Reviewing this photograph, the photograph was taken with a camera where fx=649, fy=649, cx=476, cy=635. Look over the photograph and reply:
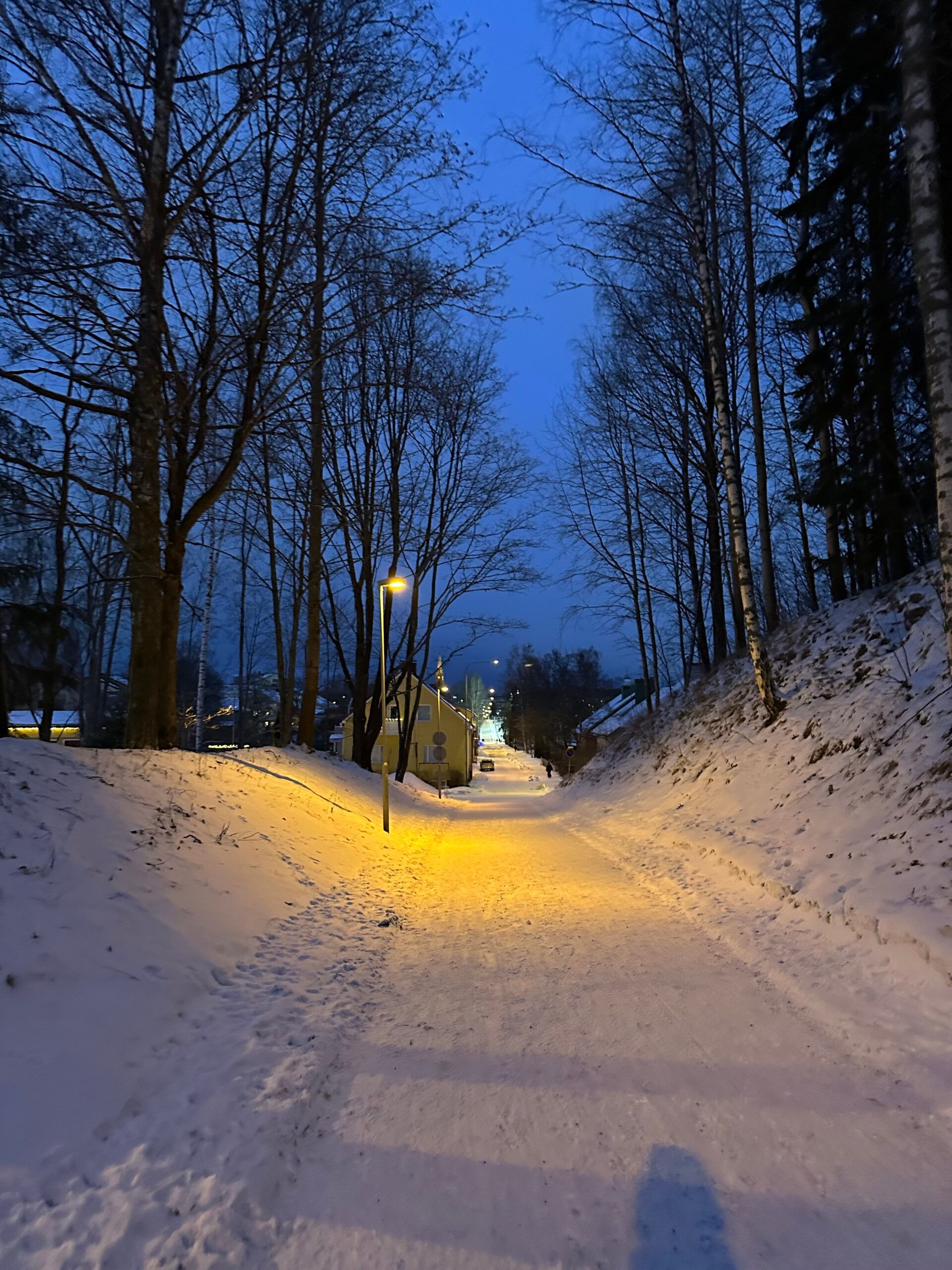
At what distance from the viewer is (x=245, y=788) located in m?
9.62

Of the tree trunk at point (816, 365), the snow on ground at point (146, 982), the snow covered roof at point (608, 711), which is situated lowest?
the snow on ground at point (146, 982)

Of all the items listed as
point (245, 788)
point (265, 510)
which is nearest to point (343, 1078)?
point (245, 788)

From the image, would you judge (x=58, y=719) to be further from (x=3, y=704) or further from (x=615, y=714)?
(x=3, y=704)

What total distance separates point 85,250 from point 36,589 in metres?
7.02

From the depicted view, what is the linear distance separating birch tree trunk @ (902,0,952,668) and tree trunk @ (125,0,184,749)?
26.1 feet

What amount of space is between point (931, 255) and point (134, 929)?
28.6 ft

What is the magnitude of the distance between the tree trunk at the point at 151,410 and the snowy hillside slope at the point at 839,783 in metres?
7.79

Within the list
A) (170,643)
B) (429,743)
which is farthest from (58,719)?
(170,643)

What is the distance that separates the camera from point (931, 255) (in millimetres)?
5934

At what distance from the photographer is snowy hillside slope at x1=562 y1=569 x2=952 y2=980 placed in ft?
18.0

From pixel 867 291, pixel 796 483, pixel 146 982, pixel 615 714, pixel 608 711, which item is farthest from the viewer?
pixel 608 711

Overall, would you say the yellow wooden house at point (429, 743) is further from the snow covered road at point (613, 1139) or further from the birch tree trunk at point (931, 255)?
the snow covered road at point (613, 1139)

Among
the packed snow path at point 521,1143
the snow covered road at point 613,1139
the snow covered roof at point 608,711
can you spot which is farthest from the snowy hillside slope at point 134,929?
the snow covered roof at point 608,711

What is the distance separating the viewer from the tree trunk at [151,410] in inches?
317
